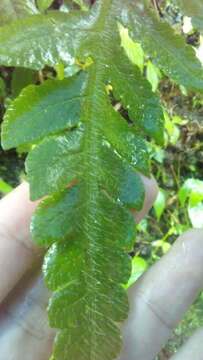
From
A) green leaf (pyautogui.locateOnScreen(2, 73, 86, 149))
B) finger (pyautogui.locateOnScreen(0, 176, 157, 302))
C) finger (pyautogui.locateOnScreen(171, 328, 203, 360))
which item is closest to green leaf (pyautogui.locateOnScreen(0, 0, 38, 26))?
green leaf (pyautogui.locateOnScreen(2, 73, 86, 149))

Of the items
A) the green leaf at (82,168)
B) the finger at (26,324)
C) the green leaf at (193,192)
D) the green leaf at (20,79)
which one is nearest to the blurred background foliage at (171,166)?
the green leaf at (193,192)

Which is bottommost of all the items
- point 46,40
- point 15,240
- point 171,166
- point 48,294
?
point 171,166

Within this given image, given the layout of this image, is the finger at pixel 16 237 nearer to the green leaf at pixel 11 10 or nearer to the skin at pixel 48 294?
the skin at pixel 48 294

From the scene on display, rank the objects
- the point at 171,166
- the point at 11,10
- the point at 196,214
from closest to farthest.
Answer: the point at 11,10
the point at 196,214
the point at 171,166

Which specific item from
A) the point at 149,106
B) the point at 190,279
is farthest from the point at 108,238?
the point at 190,279

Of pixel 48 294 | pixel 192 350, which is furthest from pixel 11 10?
pixel 192 350

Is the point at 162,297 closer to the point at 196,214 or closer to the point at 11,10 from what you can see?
the point at 196,214

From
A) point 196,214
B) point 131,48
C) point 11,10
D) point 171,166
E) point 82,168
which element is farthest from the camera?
point 171,166
